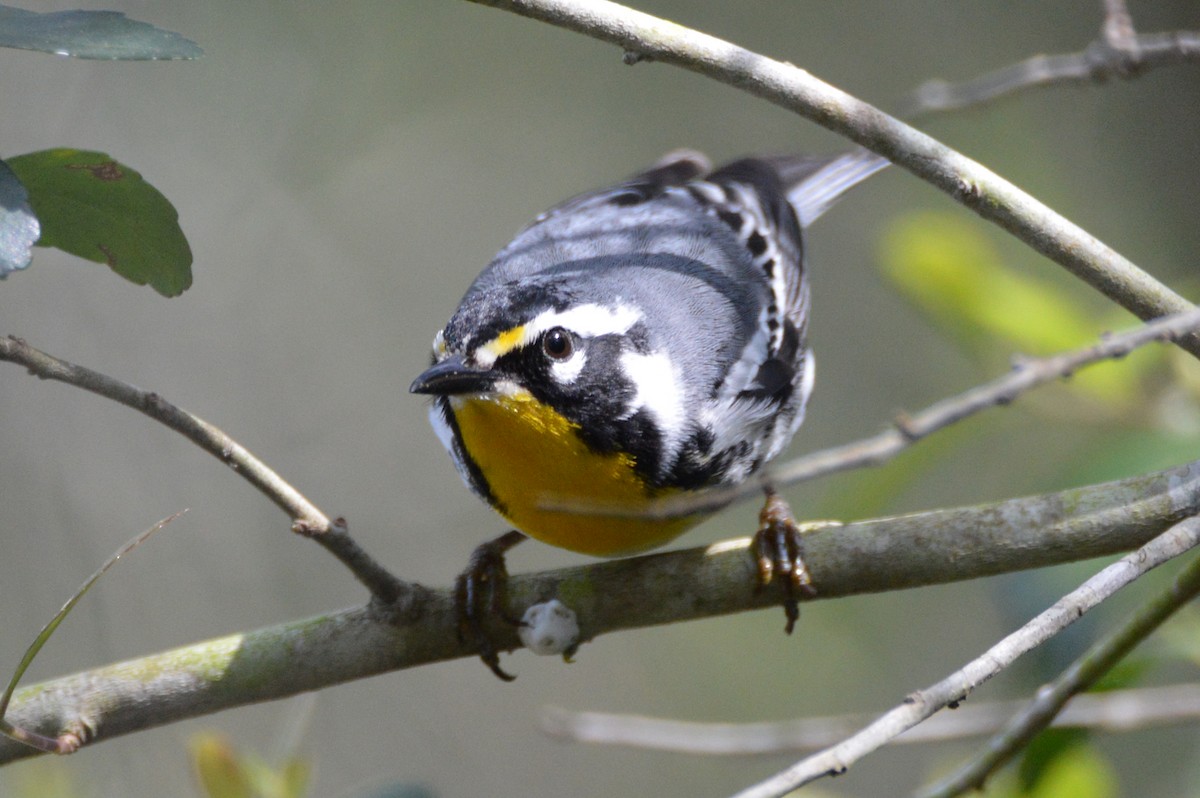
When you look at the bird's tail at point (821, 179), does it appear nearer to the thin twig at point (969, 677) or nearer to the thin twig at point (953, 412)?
the thin twig at point (969, 677)

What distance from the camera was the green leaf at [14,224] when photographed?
1.32 m

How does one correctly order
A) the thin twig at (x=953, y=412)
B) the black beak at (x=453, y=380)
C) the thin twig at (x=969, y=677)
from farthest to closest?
the black beak at (x=453, y=380)
the thin twig at (x=969, y=677)
the thin twig at (x=953, y=412)

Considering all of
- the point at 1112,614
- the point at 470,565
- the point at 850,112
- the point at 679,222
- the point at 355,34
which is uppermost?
Result: the point at 355,34

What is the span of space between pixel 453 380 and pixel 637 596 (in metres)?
0.52

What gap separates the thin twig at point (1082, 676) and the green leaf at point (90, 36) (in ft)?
4.80

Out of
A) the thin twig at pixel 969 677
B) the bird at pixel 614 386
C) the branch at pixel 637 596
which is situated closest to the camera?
the thin twig at pixel 969 677

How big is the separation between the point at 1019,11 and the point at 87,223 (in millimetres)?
6443

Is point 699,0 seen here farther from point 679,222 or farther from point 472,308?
point 472,308

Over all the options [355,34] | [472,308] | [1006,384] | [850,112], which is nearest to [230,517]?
[355,34]

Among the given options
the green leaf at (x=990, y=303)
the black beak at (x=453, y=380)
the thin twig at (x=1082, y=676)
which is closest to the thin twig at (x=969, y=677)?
the thin twig at (x=1082, y=676)

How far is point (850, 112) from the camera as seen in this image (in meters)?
1.69

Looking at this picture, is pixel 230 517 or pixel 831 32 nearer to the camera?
pixel 230 517

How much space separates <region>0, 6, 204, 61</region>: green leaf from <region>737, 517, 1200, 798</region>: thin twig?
1.07 meters

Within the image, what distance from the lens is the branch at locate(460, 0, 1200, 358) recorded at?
5.51 ft
